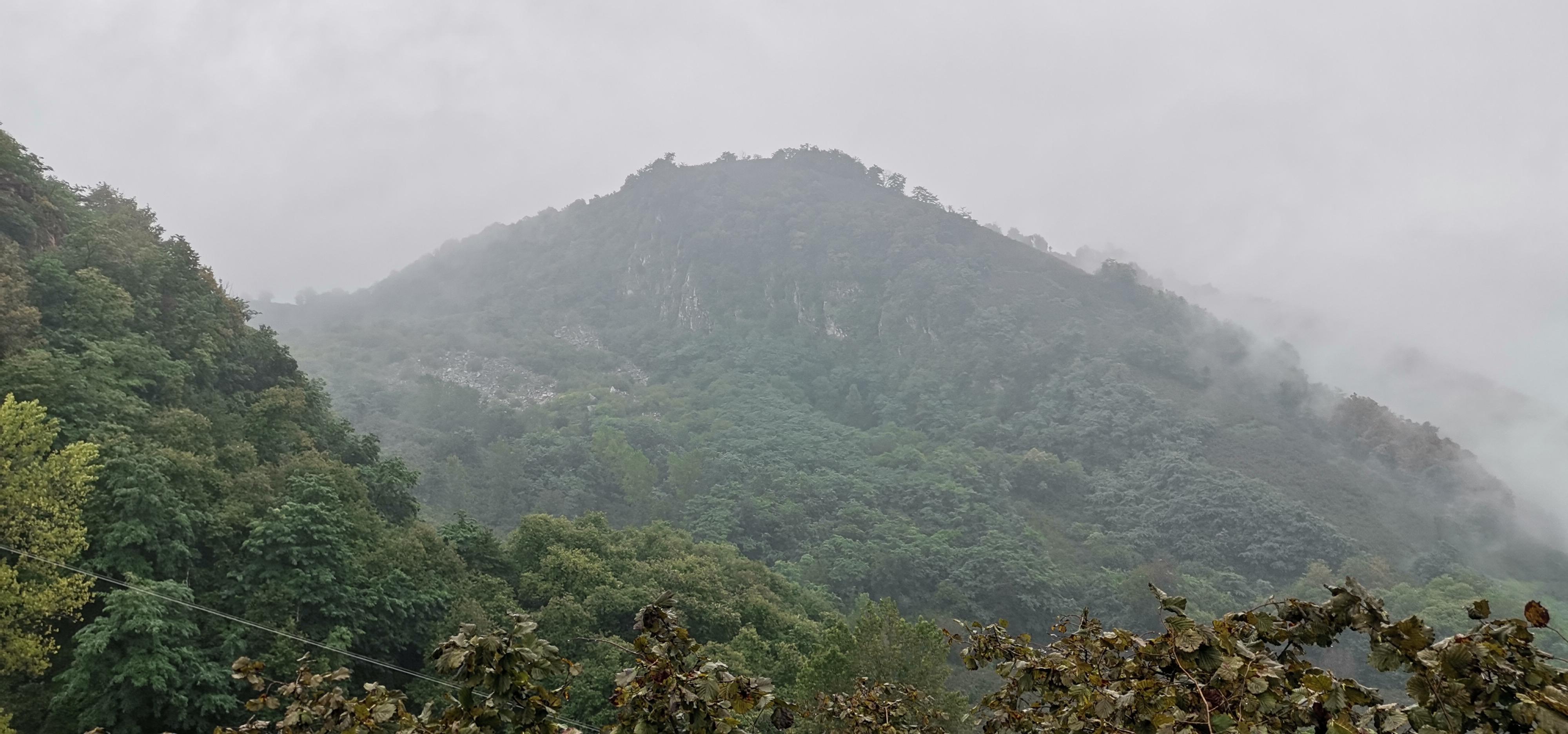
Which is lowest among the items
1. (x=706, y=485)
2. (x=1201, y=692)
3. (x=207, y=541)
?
(x=706, y=485)

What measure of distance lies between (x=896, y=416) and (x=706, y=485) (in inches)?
1338

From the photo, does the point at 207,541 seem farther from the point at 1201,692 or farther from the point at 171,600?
the point at 1201,692

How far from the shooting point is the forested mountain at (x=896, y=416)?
6206 cm

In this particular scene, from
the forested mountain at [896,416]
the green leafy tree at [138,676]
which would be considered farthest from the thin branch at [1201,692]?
the forested mountain at [896,416]

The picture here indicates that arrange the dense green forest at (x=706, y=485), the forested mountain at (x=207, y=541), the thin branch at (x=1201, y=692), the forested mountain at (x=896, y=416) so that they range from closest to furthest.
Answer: the thin branch at (x=1201, y=692) → the dense green forest at (x=706, y=485) → the forested mountain at (x=207, y=541) → the forested mountain at (x=896, y=416)

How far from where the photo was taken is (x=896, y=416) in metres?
98.5

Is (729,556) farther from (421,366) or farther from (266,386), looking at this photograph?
(421,366)

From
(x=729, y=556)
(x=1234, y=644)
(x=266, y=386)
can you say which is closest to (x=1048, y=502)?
(x=729, y=556)

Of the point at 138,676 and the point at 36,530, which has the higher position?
the point at 36,530

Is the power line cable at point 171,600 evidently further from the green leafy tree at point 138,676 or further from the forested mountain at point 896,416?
the forested mountain at point 896,416

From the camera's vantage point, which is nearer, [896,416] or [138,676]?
[138,676]

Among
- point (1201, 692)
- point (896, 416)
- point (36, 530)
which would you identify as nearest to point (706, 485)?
point (896, 416)

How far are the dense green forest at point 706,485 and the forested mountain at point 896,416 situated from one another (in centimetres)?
51

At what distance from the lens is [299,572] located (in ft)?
62.7
